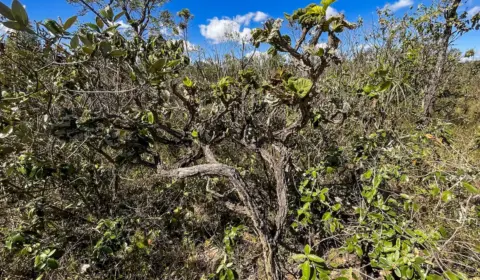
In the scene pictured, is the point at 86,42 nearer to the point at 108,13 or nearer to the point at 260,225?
the point at 108,13

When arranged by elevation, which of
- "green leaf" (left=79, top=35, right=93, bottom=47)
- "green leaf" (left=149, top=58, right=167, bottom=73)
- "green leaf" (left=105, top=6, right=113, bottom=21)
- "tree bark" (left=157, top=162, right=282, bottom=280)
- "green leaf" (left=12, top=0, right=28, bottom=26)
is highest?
"green leaf" (left=105, top=6, right=113, bottom=21)

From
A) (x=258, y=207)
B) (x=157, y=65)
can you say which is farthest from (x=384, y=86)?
(x=157, y=65)

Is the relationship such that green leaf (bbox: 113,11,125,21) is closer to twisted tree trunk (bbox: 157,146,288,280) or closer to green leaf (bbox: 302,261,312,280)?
twisted tree trunk (bbox: 157,146,288,280)

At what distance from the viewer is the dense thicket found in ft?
3.78

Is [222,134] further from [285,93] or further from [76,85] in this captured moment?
[76,85]

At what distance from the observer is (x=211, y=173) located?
1.38 m

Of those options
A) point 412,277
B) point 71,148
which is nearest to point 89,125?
point 71,148

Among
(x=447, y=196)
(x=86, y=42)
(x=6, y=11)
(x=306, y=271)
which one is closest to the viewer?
(x=6, y=11)

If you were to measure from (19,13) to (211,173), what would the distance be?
3.17 feet

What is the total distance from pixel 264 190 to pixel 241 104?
64cm

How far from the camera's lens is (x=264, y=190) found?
1875mm

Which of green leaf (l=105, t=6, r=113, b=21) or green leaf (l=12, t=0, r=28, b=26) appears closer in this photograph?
green leaf (l=12, t=0, r=28, b=26)

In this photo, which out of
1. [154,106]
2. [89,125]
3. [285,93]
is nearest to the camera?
[285,93]

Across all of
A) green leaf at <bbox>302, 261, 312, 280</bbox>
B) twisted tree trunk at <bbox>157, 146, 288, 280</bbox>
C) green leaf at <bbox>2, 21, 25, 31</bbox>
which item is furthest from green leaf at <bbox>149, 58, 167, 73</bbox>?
green leaf at <bbox>302, 261, 312, 280</bbox>
